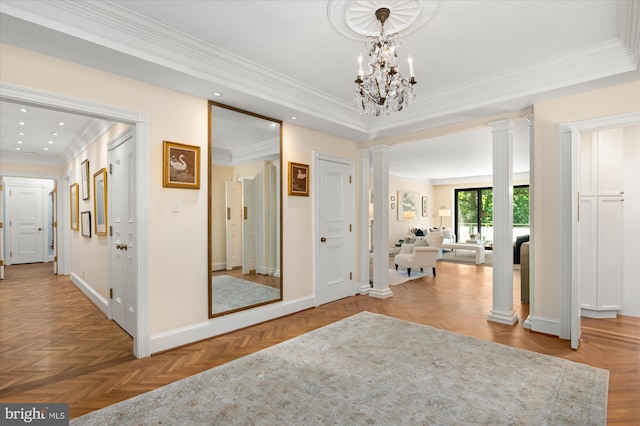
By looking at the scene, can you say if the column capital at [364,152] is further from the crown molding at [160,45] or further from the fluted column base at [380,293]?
the fluted column base at [380,293]

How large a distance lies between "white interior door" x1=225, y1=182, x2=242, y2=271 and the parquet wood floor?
82 centimetres

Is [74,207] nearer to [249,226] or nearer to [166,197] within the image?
[166,197]

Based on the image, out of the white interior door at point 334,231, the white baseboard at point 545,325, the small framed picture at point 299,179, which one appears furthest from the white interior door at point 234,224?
the white baseboard at point 545,325

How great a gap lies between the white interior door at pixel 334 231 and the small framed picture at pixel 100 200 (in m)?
2.83

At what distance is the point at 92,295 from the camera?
15.4ft

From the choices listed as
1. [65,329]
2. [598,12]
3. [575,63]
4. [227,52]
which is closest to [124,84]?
[227,52]

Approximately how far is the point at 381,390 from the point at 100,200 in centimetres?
426

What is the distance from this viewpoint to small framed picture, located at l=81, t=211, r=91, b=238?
4.83 metres

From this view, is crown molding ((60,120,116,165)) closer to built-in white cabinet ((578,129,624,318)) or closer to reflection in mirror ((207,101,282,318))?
reflection in mirror ((207,101,282,318))

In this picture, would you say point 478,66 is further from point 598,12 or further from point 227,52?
point 227,52

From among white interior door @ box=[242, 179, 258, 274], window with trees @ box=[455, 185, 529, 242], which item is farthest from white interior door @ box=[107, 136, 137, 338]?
window with trees @ box=[455, 185, 529, 242]

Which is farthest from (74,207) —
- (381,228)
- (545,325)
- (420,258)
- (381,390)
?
(545,325)

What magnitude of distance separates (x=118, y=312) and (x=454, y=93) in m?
4.72

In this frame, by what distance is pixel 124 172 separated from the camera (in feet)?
11.4
